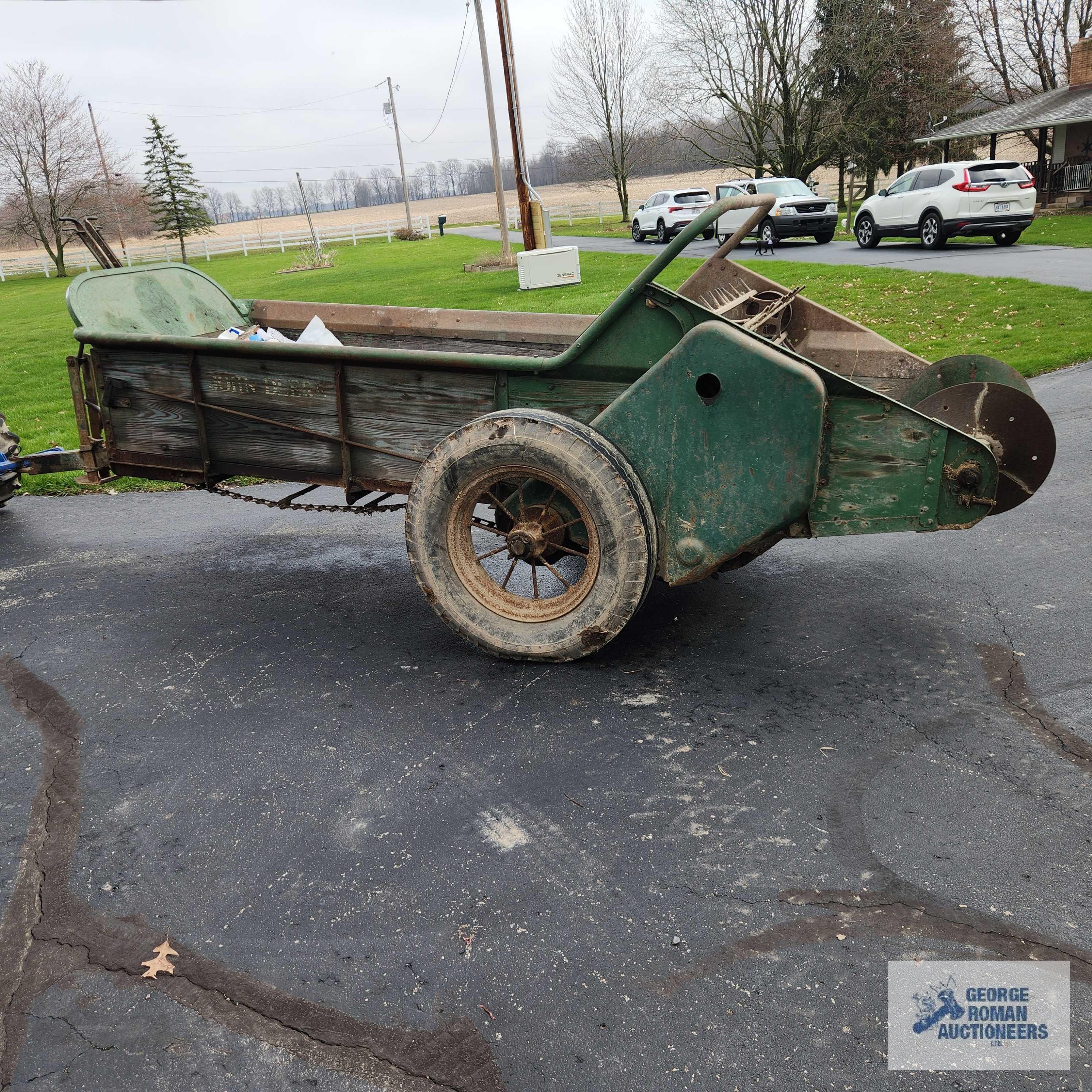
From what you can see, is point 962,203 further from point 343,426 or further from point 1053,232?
point 343,426

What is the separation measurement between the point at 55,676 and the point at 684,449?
9.76 feet

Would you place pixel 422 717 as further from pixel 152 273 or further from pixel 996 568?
pixel 152 273

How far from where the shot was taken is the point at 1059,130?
98.6 feet

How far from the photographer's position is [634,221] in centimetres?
2925

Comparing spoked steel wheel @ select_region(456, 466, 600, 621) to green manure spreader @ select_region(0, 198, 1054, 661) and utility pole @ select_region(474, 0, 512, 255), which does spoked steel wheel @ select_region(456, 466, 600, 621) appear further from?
utility pole @ select_region(474, 0, 512, 255)

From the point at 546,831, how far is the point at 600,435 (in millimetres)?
1528

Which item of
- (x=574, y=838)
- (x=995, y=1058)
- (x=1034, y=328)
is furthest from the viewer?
(x=1034, y=328)

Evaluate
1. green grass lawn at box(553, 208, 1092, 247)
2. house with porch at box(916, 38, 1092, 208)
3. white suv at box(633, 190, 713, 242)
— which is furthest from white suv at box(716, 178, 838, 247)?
house with porch at box(916, 38, 1092, 208)

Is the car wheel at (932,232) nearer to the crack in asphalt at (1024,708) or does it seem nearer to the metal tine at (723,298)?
the metal tine at (723,298)

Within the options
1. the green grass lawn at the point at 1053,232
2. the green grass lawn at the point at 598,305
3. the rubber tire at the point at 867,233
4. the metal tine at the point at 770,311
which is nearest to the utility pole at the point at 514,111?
the green grass lawn at the point at 598,305

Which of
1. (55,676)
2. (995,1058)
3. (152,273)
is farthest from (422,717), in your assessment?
(152,273)

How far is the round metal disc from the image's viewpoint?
3.74 metres

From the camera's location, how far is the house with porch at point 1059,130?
90.2ft

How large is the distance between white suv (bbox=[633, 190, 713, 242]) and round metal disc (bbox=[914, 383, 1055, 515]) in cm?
2343
